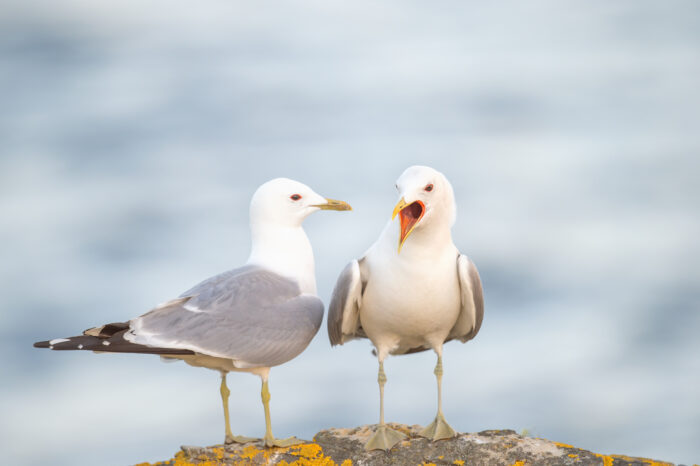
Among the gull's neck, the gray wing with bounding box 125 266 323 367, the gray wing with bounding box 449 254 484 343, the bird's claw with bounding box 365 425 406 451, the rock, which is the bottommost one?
the rock

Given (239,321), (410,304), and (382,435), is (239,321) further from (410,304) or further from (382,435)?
(382,435)

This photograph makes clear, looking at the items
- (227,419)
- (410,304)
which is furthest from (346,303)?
(227,419)

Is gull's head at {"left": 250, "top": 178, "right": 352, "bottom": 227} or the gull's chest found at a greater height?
gull's head at {"left": 250, "top": 178, "right": 352, "bottom": 227}

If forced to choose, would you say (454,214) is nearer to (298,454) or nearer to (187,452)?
(298,454)

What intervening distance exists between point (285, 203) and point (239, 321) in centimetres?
149

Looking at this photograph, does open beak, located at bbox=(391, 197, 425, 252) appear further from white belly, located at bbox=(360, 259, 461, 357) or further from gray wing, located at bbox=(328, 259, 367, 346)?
gray wing, located at bbox=(328, 259, 367, 346)

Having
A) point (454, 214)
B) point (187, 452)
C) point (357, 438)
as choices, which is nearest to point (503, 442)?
point (357, 438)

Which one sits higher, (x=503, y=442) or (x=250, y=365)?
(x=250, y=365)

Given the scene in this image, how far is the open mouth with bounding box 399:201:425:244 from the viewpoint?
36.6ft

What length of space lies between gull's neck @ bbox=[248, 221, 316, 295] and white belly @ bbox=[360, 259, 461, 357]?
68 cm

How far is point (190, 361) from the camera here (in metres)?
11.0

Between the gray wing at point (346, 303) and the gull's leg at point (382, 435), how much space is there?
0.64 metres

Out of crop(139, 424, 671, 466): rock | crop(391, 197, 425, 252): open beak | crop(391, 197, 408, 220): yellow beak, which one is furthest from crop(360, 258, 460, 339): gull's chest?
crop(139, 424, 671, 466): rock

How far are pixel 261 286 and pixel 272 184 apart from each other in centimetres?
122
